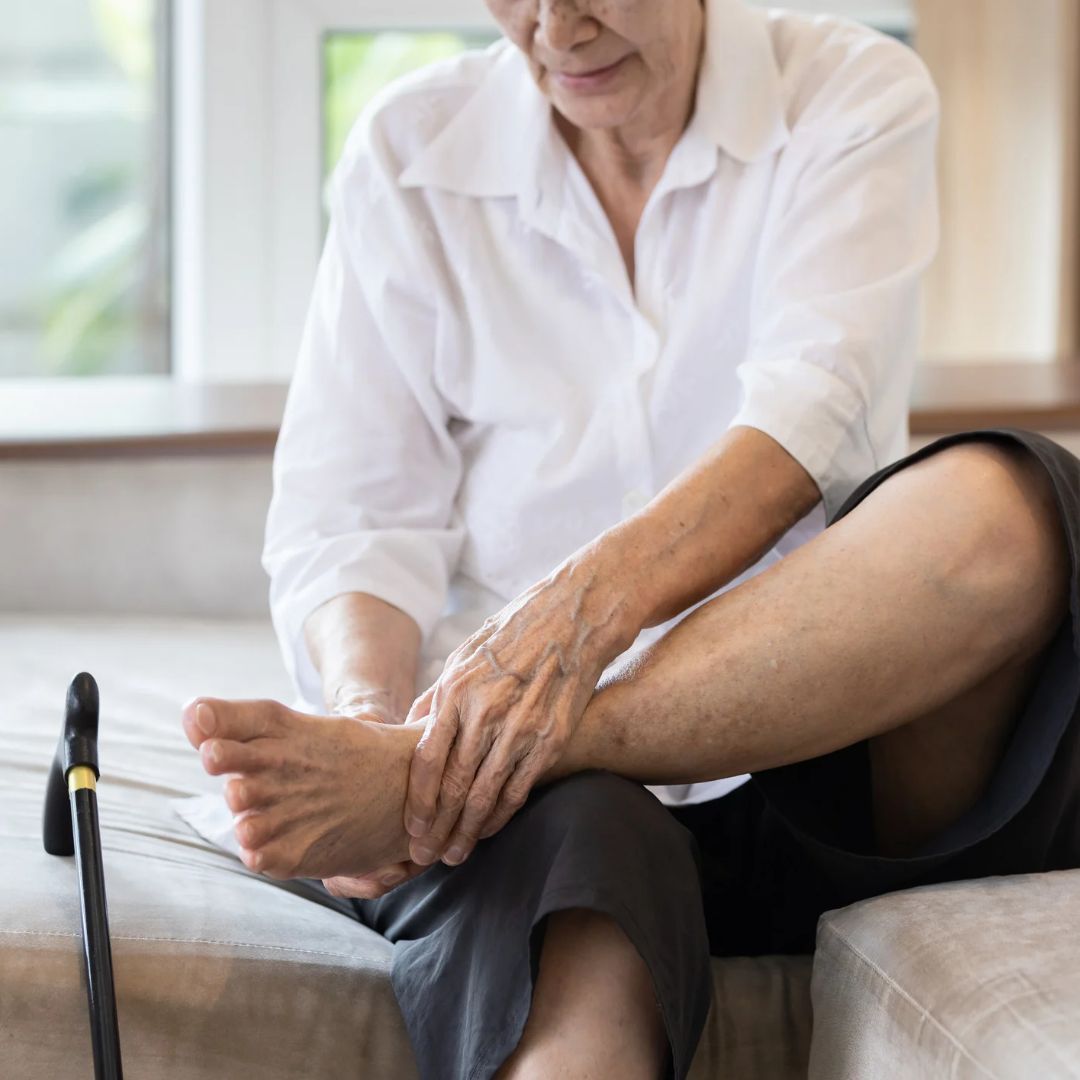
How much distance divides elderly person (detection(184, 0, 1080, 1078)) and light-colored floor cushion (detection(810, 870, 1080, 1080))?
0.05 m

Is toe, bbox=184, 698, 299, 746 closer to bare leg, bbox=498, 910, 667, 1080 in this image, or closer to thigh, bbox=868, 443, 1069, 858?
bare leg, bbox=498, 910, 667, 1080

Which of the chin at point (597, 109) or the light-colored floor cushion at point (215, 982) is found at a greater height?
the chin at point (597, 109)

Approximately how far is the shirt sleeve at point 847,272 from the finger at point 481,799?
0.32m

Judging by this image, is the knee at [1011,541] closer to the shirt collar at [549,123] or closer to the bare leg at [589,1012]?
the bare leg at [589,1012]

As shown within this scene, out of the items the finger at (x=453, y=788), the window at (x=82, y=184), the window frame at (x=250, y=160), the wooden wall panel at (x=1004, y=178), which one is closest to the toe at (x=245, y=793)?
the finger at (x=453, y=788)

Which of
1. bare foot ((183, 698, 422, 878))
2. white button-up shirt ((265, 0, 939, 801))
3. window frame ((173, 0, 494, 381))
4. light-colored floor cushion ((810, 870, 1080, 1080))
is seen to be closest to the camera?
light-colored floor cushion ((810, 870, 1080, 1080))

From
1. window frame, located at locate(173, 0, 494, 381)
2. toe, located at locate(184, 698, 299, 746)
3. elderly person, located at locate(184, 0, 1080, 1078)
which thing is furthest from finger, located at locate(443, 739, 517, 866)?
window frame, located at locate(173, 0, 494, 381)

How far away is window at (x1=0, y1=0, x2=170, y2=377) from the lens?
11.5ft

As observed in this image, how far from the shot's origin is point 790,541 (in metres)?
1.19

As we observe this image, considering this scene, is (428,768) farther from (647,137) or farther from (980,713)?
(647,137)

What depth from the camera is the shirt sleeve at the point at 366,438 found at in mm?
1204

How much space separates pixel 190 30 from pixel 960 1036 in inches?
127

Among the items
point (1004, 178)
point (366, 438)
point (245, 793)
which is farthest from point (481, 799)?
point (1004, 178)

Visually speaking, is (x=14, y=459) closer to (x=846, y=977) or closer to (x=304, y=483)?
(x=304, y=483)
